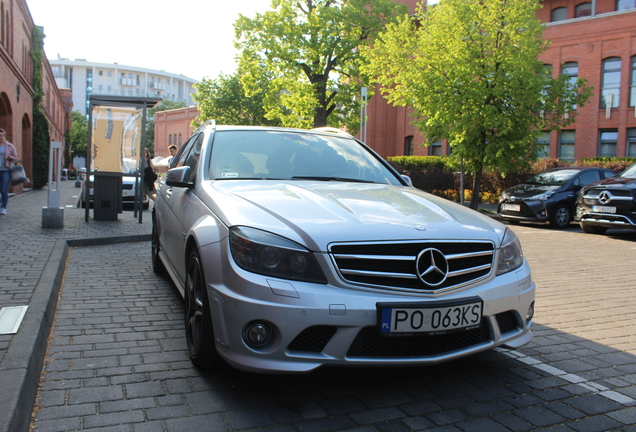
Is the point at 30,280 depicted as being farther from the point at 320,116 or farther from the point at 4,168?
the point at 320,116

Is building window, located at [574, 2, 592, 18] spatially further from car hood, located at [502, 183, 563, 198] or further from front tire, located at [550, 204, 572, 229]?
front tire, located at [550, 204, 572, 229]

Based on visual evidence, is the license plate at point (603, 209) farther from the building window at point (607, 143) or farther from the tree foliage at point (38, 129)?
the tree foliage at point (38, 129)

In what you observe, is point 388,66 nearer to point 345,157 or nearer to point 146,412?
point 345,157

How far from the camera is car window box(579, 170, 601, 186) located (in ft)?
50.2

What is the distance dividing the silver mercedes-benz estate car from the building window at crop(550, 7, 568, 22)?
3581cm

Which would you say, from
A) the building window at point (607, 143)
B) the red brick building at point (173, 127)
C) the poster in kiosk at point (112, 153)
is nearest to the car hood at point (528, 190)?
the poster in kiosk at point (112, 153)

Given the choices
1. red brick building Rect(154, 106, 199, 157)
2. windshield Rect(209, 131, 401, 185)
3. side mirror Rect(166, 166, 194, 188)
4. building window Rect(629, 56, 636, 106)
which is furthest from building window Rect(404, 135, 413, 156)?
red brick building Rect(154, 106, 199, 157)

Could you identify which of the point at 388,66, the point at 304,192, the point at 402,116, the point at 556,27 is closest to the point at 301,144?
the point at 304,192

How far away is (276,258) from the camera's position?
2885mm

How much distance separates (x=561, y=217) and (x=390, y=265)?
521 inches

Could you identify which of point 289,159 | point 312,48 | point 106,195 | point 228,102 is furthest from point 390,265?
point 228,102

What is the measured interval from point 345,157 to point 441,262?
1990mm

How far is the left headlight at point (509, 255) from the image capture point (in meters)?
3.31

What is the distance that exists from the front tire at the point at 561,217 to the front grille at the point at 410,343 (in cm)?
1262
